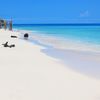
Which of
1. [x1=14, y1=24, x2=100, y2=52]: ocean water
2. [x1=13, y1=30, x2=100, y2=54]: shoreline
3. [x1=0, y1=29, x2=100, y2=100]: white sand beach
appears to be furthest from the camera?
[x1=14, y1=24, x2=100, y2=52]: ocean water

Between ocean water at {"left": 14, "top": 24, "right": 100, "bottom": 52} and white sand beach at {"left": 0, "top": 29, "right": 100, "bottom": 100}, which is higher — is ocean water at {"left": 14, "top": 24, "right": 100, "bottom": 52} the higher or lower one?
the lower one

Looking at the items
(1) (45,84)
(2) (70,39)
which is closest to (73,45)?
(2) (70,39)

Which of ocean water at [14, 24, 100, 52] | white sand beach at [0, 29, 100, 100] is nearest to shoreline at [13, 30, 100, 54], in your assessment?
ocean water at [14, 24, 100, 52]

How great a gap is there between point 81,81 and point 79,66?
2.11 m

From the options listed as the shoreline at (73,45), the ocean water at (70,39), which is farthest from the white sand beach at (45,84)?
the ocean water at (70,39)

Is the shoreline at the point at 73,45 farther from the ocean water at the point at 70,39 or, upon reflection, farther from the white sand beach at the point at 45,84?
the white sand beach at the point at 45,84

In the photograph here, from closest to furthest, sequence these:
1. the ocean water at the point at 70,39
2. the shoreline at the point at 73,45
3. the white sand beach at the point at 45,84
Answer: the white sand beach at the point at 45,84
the shoreline at the point at 73,45
the ocean water at the point at 70,39

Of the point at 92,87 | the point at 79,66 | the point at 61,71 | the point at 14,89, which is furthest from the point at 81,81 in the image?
the point at 79,66

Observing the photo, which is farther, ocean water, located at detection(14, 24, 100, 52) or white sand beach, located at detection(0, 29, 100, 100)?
ocean water, located at detection(14, 24, 100, 52)

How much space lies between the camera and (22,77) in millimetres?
5941

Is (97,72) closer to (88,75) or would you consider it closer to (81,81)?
(88,75)

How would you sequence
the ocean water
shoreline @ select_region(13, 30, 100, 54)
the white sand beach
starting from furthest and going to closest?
the ocean water
shoreline @ select_region(13, 30, 100, 54)
the white sand beach

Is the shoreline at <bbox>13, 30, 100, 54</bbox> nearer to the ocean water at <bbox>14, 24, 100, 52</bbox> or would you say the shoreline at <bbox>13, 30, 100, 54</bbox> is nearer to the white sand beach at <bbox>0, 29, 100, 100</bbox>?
the ocean water at <bbox>14, 24, 100, 52</bbox>

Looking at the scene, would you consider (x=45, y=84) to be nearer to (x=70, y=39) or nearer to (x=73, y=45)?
(x=73, y=45)
